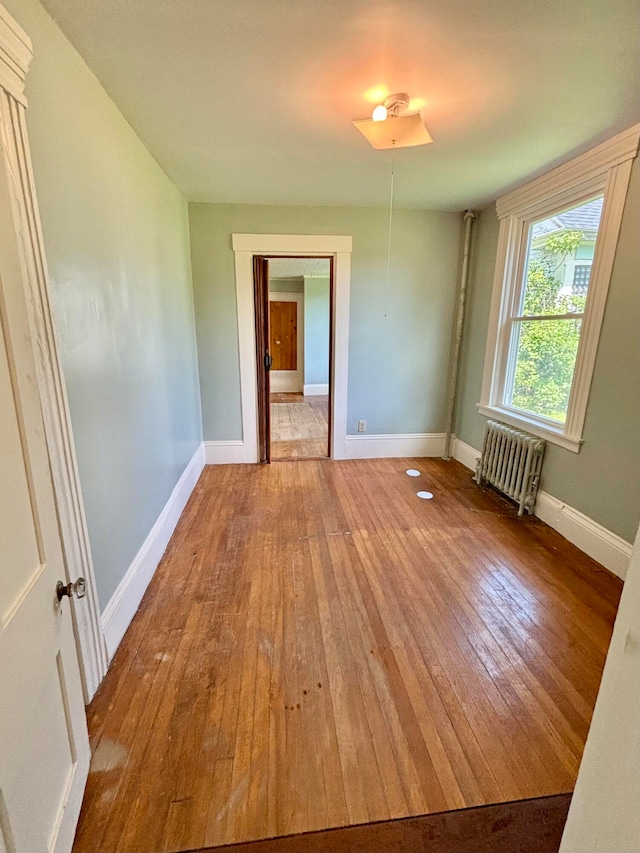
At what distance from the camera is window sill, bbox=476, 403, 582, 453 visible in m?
2.48

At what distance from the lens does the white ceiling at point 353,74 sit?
1.28 metres

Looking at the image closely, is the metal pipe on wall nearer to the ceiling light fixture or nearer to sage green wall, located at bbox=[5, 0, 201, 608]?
the ceiling light fixture

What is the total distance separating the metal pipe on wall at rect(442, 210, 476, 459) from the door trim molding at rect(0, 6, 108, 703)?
134 inches

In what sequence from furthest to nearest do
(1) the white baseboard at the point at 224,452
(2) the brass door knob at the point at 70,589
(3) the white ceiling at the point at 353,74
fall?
(1) the white baseboard at the point at 224,452 → (3) the white ceiling at the point at 353,74 → (2) the brass door knob at the point at 70,589

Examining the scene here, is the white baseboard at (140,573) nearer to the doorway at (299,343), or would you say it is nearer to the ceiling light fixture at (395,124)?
the ceiling light fixture at (395,124)

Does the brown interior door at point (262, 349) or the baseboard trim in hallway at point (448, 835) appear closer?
the baseboard trim in hallway at point (448, 835)

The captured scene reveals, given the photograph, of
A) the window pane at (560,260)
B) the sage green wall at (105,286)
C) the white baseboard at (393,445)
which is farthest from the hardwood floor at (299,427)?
the window pane at (560,260)

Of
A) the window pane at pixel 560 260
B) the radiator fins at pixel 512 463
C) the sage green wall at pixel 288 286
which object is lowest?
the radiator fins at pixel 512 463

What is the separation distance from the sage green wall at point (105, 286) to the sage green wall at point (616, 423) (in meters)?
2.68

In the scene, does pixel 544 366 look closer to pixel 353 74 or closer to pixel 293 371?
pixel 353 74

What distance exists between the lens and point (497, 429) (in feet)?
10.4

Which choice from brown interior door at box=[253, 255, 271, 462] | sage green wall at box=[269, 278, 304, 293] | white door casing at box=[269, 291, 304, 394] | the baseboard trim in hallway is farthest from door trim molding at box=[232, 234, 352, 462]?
sage green wall at box=[269, 278, 304, 293]

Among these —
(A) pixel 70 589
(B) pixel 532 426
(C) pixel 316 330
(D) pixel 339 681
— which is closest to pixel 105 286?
(A) pixel 70 589

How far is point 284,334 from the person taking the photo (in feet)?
26.3
